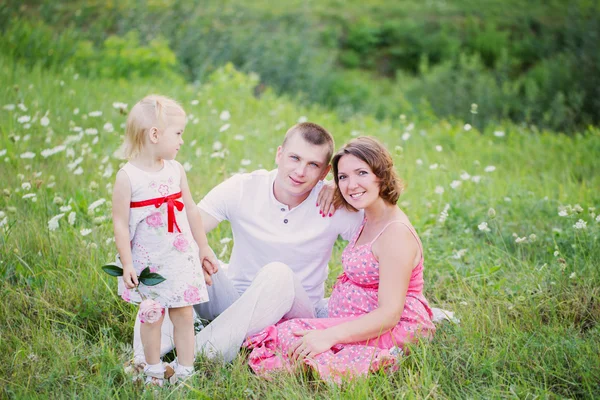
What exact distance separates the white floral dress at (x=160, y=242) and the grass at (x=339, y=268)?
14.5 inches

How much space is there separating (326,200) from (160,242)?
0.93 meters

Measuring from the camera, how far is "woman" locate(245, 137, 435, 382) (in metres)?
2.61

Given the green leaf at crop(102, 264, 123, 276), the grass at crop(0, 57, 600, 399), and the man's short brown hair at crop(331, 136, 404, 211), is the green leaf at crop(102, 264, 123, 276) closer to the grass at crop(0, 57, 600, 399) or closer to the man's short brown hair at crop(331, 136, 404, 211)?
the grass at crop(0, 57, 600, 399)

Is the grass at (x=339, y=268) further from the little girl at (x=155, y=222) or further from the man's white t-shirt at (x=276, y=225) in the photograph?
the man's white t-shirt at (x=276, y=225)

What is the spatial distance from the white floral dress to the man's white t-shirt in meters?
0.62

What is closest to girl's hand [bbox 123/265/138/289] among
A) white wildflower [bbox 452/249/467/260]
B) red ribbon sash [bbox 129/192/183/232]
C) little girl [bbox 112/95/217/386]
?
little girl [bbox 112/95/217/386]

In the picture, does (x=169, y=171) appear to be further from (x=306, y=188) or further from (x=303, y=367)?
(x=303, y=367)

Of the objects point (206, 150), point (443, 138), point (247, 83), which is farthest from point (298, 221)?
point (247, 83)

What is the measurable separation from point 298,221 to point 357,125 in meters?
4.20

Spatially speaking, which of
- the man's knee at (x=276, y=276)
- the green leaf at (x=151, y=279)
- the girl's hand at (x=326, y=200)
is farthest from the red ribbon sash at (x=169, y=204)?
the girl's hand at (x=326, y=200)

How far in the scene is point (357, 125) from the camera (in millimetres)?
7105

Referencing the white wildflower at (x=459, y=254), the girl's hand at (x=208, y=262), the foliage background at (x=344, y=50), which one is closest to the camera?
the girl's hand at (x=208, y=262)

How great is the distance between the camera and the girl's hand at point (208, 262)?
9.00 feet

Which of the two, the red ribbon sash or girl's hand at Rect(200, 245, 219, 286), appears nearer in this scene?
the red ribbon sash
